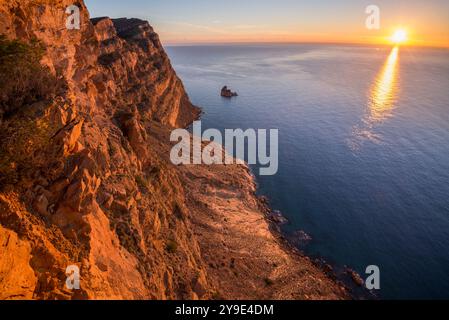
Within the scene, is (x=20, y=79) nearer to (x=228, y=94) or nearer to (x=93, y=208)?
(x=93, y=208)

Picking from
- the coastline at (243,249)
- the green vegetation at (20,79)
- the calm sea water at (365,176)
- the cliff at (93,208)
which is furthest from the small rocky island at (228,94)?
the green vegetation at (20,79)

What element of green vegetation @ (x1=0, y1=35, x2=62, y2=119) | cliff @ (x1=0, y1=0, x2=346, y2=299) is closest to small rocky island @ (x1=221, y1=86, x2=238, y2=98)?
cliff @ (x1=0, y1=0, x2=346, y2=299)

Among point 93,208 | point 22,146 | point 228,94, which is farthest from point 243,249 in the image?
point 228,94

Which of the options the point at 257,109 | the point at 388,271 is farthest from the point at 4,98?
the point at 257,109

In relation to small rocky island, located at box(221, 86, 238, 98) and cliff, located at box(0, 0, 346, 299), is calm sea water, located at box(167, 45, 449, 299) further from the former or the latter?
cliff, located at box(0, 0, 346, 299)

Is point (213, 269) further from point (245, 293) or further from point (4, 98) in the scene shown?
point (4, 98)
